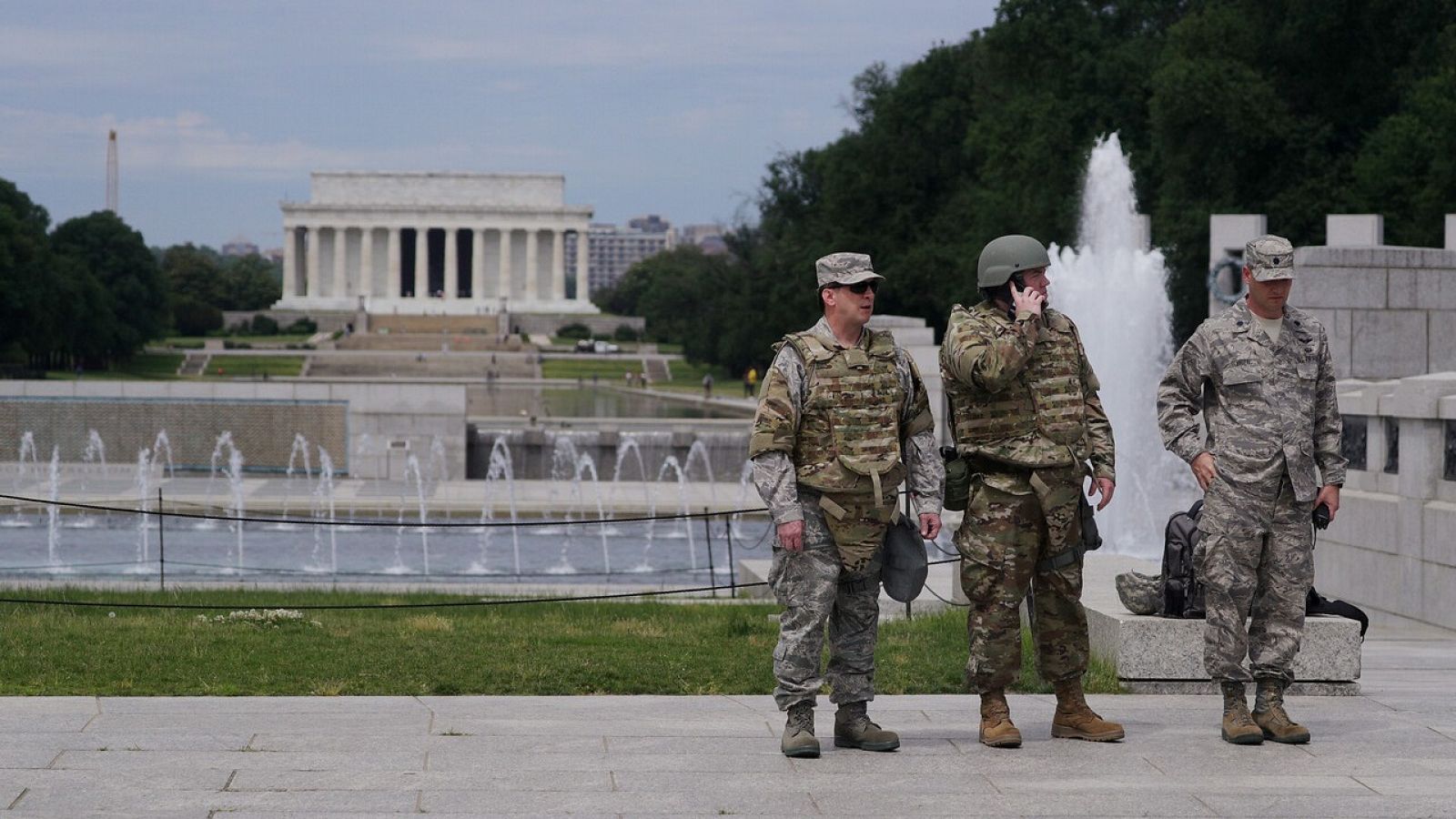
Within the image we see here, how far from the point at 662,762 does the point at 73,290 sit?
60435 millimetres

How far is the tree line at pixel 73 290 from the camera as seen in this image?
5859 cm

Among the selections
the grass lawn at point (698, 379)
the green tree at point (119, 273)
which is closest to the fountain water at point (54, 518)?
the grass lawn at point (698, 379)

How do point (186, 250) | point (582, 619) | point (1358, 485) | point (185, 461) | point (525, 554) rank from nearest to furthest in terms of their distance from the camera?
1. point (582, 619)
2. point (1358, 485)
3. point (525, 554)
4. point (185, 461)
5. point (186, 250)

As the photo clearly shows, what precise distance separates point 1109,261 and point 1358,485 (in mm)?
12626

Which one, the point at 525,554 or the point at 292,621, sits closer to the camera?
the point at 292,621

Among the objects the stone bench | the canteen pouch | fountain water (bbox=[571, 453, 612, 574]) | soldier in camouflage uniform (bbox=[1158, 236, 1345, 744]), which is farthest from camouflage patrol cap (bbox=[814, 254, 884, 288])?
fountain water (bbox=[571, 453, 612, 574])

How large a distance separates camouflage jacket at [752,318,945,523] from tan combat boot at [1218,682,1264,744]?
1359mm

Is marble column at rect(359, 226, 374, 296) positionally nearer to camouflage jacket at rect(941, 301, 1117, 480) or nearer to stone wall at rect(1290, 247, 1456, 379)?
stone wall at rect(1290, 247, 1456, 379)

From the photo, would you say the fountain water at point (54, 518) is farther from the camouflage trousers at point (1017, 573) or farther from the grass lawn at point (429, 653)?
the camouflage trousers at point (1017, 573)

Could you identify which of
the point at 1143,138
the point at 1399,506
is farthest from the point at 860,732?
the point at 1143,138

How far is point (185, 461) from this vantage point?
103 feet

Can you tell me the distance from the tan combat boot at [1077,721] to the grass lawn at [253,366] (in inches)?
2472

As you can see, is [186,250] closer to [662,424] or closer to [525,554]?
[662,424]

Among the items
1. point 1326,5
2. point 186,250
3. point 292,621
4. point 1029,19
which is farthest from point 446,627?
point 186,250
